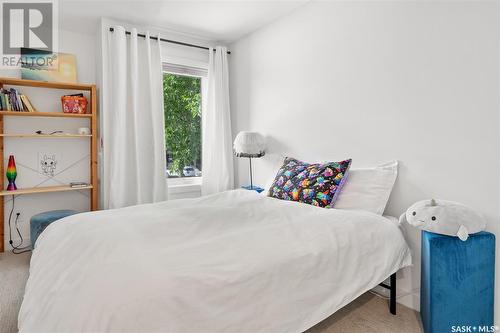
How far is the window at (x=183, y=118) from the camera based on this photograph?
12.4 ft

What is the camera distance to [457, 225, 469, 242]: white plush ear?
1507mm

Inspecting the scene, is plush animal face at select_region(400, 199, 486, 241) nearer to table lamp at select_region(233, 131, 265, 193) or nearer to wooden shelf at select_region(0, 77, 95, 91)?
table lamp at select_region(233, 131, 265, 193)

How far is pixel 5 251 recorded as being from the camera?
10.4 ft

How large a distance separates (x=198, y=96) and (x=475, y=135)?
3094 millimetres

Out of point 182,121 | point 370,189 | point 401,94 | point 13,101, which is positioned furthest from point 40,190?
point 401,94

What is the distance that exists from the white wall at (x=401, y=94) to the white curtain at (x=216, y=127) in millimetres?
763

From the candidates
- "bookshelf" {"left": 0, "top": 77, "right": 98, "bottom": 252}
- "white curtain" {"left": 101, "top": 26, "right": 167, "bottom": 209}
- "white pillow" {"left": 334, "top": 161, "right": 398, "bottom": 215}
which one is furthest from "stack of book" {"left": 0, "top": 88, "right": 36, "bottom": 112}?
"white pillow" {"left": 334, "top": 161, "right": 398, "bottom": 215}

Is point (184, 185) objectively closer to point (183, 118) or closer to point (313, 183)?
point (183, 118)

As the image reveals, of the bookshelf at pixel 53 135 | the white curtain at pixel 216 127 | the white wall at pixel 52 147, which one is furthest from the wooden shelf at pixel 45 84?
the white curtain at pixel 216 127

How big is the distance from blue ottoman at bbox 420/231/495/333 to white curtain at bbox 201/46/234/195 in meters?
2.58

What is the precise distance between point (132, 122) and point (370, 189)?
2.53 m

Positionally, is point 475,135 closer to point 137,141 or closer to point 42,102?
point 137,141

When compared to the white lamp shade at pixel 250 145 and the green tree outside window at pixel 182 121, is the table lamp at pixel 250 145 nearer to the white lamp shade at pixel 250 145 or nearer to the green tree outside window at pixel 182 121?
the white lamp shade at pixel 250 145

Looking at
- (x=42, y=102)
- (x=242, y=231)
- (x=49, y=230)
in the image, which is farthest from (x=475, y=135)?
(x=42, y=102)
